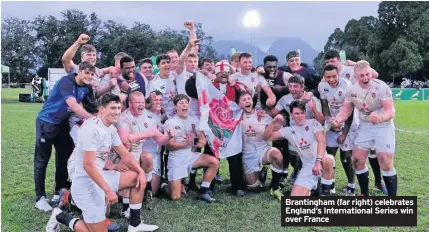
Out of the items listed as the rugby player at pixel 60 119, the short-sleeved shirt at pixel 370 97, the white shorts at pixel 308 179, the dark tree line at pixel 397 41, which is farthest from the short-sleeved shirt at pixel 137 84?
the dark tree line at pixel 397 41

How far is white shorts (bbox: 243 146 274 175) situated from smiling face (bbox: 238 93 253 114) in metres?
0.69

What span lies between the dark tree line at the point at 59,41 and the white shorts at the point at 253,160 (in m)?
48.2

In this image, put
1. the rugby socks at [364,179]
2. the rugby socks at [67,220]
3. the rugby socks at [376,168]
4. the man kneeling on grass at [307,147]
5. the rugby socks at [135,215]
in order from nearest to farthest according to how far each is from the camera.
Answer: the rugby socks at [67,220]
the rugby socks at [135,215]
the man kneeling on grass at [307,147]
the rugby socks at [364,179]
the rugby socks at [376,168]

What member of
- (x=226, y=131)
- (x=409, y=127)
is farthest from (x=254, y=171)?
(x=409, y=127)

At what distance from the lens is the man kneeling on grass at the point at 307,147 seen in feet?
19.7

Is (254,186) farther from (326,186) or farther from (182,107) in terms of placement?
(182,107)

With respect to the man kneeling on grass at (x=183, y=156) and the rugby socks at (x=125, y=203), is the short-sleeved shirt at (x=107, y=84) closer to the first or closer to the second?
the man kneeling on grass at (x=183, y=156)

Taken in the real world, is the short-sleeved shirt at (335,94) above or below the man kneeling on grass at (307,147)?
above

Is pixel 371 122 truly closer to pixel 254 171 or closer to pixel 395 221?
pixel 395 221

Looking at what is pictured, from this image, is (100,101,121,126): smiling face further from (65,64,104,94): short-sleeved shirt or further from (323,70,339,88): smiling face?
(323,70,339,88): smiling face

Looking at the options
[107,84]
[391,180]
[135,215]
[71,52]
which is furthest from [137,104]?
[391,180]

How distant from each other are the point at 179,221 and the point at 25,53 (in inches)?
2169

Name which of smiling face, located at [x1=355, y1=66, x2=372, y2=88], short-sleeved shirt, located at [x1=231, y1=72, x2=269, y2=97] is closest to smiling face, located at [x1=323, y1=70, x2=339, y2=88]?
smiling face, located at [x1=355, y1=66, x2=372, y2=88]

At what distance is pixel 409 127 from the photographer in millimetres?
15938
